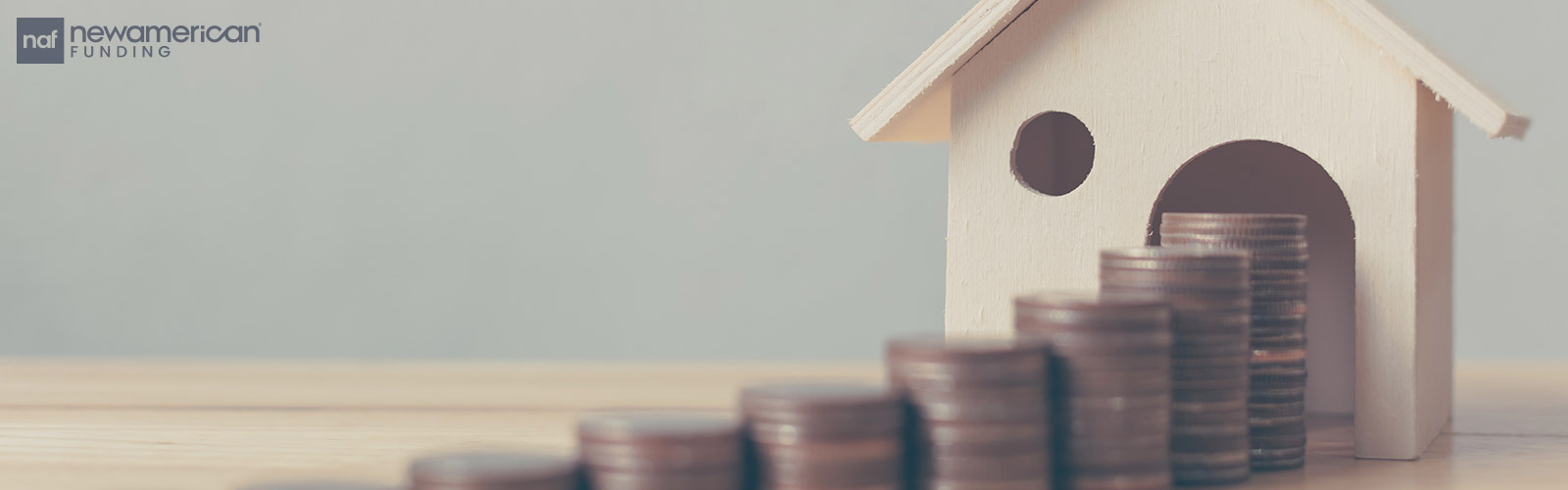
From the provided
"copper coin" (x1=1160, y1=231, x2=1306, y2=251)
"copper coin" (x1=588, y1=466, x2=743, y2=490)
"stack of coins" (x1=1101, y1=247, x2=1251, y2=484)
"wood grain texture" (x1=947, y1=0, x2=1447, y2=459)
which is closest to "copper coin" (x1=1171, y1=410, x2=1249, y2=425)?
"stack of coins" (x1=1101, y1=247, x2=1251, y2=484)

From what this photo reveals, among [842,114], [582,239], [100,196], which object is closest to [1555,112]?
[842,114]

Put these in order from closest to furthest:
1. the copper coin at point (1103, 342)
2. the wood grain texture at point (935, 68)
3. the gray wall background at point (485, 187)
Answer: the copper coin at point (1103, 342)
the wood grain texture at point (935, 68)
the gray wall background at point (485, 187)

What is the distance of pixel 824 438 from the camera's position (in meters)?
2.30

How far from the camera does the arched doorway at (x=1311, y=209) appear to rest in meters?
4.20

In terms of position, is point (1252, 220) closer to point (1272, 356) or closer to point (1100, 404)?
point (1272, 356)

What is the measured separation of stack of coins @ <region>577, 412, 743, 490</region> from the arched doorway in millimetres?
2195

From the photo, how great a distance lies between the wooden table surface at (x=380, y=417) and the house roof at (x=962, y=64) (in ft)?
2.32

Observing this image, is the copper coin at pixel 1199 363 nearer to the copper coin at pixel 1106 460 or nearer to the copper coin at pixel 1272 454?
the copper coin at pixel 1106 460

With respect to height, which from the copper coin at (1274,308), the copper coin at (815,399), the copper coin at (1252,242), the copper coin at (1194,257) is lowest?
the copper coin at (815,399)

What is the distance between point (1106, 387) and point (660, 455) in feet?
2.49

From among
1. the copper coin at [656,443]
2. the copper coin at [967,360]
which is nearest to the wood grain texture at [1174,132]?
the copper coin at [967,360]

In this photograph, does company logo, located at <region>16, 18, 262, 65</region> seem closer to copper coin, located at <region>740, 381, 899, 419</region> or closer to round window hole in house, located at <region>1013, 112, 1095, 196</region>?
round window hole in house, located at <region>1013, 112, 1095, 196</region>

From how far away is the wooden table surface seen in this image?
120 inches

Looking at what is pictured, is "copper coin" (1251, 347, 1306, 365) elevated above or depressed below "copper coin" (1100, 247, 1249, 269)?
below
